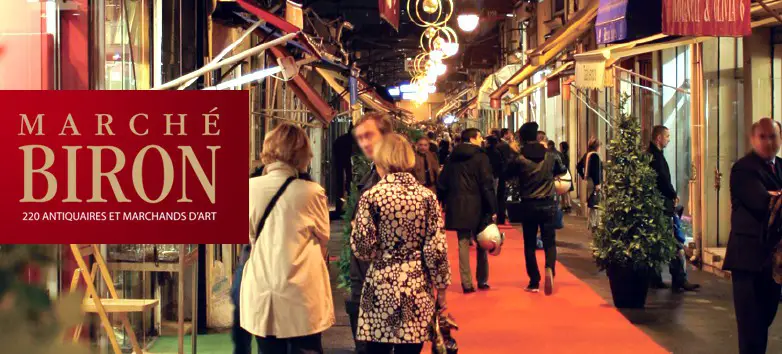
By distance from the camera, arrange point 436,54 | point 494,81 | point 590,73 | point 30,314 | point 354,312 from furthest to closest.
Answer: point 494,81 → point 436,54 → point 590,73 → point 354,312 → point 30,314

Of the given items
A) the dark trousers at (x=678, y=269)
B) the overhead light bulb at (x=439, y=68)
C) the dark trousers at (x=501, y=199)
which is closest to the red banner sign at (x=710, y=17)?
the dark trousers at (x=678, y=269)

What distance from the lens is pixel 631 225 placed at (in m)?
10.5

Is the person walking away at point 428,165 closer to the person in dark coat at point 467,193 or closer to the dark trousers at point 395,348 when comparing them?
the person in dark coat at point 467,193

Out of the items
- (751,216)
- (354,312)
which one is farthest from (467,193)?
(751,216)

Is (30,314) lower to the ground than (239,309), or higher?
higher

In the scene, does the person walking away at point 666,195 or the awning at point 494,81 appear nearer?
the person walking away at point 666,195

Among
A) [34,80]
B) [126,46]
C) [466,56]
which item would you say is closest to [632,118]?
[126,46]

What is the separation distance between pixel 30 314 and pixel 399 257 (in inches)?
147

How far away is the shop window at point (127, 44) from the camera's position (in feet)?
23.4

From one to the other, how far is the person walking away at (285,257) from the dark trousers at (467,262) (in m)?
6.18

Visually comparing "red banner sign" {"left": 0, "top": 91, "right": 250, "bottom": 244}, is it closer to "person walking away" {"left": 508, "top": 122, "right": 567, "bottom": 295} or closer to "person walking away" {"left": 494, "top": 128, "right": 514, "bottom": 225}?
"person walking away" {"left": 508, "top": 122, "right": 567, "bottom": 295}

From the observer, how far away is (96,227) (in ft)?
10.4

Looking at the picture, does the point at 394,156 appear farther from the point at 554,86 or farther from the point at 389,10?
the point at 554,86

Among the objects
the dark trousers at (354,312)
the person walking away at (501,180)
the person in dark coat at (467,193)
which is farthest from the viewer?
the person walking away at (501,180)
